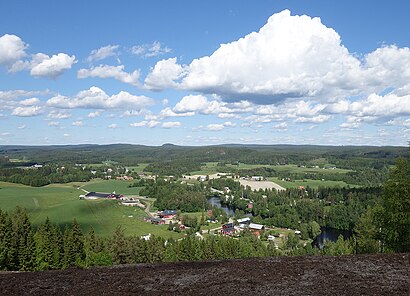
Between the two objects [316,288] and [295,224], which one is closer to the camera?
[316,288]

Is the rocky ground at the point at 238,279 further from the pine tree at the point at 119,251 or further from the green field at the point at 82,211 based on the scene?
the green field at the point at 82,211

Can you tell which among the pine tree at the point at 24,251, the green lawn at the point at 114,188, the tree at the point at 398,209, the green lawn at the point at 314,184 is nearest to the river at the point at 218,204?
the green lawn at the point at 114,188

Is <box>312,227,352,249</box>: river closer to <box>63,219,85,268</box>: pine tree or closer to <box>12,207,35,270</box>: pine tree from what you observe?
<box>63,219,85,268</box>: pine tree

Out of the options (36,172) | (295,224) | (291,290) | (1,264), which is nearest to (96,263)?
(1,264)

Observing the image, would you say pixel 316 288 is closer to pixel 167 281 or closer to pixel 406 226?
pixel 167 281

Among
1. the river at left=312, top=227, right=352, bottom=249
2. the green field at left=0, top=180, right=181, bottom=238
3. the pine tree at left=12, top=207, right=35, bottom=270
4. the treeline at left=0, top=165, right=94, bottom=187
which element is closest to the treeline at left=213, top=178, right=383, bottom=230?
the river at left=312, top=227, right=352, bottom=249

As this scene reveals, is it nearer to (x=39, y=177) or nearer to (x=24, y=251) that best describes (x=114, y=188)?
(x=39, y=177)
